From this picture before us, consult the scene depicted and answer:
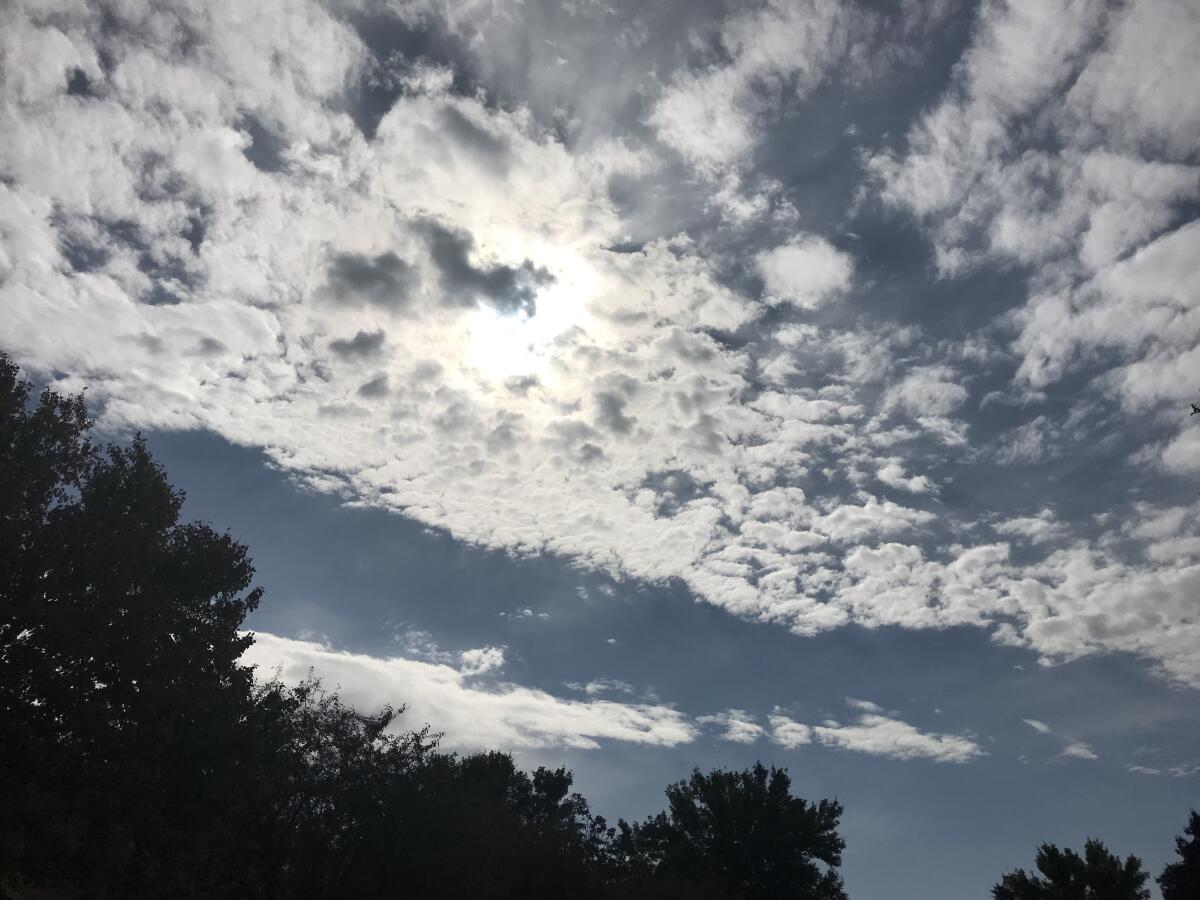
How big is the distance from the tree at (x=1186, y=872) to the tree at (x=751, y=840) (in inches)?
926

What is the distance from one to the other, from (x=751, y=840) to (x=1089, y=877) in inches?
1016

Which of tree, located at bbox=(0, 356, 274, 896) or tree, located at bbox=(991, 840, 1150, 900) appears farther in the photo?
tree, located at bbox=(991, 840, 1150, 900)

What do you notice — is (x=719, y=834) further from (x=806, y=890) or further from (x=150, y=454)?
(x=150, y=454)

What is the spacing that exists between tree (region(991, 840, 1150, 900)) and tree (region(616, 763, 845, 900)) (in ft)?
56.7

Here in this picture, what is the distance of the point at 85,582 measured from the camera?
33125 millimetres

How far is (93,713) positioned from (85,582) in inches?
253

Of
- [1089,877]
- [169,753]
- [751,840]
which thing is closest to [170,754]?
[169,753]

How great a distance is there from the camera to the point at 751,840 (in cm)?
Result: 6009

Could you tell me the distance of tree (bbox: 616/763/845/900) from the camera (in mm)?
57750

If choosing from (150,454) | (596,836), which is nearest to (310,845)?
(150,454)

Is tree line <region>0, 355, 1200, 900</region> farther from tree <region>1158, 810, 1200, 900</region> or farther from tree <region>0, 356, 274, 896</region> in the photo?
tree <region>1158, 810, 1200, 900</region>

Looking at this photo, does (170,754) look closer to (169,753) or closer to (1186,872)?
(169,753)

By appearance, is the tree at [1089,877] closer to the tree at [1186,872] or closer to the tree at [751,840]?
the tree at [1186,872]

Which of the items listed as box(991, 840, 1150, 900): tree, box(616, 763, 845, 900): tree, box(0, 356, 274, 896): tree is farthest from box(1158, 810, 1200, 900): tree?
box(0, 356, 274, 896): tree
